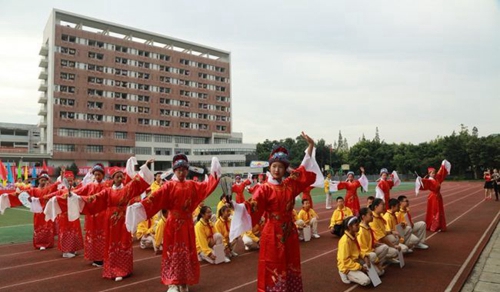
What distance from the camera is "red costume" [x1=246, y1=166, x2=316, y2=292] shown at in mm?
4574

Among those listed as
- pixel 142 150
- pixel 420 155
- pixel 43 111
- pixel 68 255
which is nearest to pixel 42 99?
pixel 43 111

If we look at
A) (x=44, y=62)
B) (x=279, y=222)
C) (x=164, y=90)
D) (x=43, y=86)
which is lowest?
(x=279, y=222)

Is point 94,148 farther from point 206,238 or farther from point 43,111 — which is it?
point 206,238

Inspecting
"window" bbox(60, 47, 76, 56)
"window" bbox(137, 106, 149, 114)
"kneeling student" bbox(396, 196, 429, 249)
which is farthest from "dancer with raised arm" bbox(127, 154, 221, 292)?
"window" bbox(137, 106, 149, 114)

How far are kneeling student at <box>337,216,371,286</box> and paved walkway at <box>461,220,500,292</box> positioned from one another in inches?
66.8

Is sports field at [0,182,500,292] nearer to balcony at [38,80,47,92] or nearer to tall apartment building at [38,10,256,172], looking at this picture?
tall apartment building at [38,10,256,172]

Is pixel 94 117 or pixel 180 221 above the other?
pixel 94 117

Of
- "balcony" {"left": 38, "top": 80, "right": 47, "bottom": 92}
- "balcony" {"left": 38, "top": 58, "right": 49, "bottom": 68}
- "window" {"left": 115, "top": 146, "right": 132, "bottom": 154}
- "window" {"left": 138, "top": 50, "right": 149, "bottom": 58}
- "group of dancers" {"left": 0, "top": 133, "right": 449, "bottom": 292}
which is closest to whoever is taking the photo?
"group of dancers" {"left": 0, "top": 133, "right": 449, "bottom": 292}

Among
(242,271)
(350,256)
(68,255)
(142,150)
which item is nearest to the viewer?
(350,256)

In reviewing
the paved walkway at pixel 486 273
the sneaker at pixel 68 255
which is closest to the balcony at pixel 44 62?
the sneaker at pixel 68 255

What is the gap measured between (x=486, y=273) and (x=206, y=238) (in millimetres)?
5680

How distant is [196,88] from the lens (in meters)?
68.6

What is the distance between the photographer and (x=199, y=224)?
816 cm

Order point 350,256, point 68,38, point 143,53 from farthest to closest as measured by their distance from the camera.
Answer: point 143,53 → point 68,38 → point 350,256
